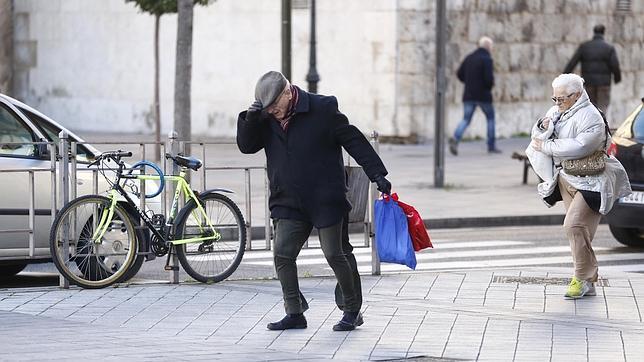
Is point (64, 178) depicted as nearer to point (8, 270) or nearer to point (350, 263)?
point (8, 270)

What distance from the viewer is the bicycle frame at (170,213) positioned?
11.1 meters

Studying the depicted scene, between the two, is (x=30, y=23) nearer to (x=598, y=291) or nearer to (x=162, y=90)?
(x=162, y=90)

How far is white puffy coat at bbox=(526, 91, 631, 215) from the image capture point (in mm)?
10617

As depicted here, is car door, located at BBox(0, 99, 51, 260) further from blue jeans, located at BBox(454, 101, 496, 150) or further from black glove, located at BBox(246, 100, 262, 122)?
blue jeans, located at BBox(454, 101, 496, 150)

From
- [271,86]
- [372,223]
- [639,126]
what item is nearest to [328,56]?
[639,126]

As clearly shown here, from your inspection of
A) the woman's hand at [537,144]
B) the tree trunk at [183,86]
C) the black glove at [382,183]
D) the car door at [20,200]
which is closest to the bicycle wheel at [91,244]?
the car door at [20,200]

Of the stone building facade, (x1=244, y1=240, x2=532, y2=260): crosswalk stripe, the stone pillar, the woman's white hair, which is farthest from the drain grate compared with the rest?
the stone pillar

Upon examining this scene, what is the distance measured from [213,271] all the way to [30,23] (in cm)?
2013

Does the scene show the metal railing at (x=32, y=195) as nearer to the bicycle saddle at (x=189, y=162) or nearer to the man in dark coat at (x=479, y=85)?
the bicycle saddle at (x=189, y=162)

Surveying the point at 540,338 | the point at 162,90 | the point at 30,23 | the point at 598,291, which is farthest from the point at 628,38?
the point at 540,338

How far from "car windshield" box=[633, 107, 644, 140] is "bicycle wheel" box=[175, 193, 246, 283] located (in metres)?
4.42

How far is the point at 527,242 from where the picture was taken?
15773 millimetres

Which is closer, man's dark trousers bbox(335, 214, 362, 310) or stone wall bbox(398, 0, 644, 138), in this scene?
A: man's dark trousers bbox(335, 214, 362, 310)

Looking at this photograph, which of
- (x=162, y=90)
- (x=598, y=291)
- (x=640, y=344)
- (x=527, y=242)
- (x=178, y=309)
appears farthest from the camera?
(x=162, y=90)
